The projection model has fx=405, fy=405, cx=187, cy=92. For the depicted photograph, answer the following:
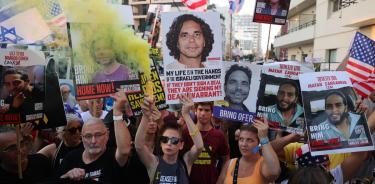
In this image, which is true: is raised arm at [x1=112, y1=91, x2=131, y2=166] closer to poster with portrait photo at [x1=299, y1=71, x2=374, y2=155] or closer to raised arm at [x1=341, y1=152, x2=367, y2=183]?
poster with portrait photo at [x1=299, y1=71, x2=374, y2=155]

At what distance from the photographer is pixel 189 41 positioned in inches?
159

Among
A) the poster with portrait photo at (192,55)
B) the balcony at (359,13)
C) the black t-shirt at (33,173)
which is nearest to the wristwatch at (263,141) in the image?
the poster with portrait photo at (192,55)

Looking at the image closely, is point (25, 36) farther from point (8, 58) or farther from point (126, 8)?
point (126, 8)

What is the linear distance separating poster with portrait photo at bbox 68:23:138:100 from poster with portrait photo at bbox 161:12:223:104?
419 millimetres

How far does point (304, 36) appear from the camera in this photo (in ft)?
148

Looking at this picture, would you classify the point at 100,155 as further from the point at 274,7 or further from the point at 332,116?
the point at 274,7

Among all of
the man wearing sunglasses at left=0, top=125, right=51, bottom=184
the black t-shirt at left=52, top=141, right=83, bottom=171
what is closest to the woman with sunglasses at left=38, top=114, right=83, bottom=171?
the black t-shirt at left=52, top=141, right=83, bottom=171

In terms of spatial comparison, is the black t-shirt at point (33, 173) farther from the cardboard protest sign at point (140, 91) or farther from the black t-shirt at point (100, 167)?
the cardboard protest sign at point (140, 91)

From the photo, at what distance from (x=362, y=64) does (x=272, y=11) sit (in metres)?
2.45

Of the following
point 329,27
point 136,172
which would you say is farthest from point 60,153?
point 329,27

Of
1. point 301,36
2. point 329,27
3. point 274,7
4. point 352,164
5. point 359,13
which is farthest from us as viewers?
point 301,36

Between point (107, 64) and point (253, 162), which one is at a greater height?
point (107, 64)

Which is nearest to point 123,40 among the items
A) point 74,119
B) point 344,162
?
point 74,119

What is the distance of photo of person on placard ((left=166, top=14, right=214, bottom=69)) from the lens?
13.1ft
